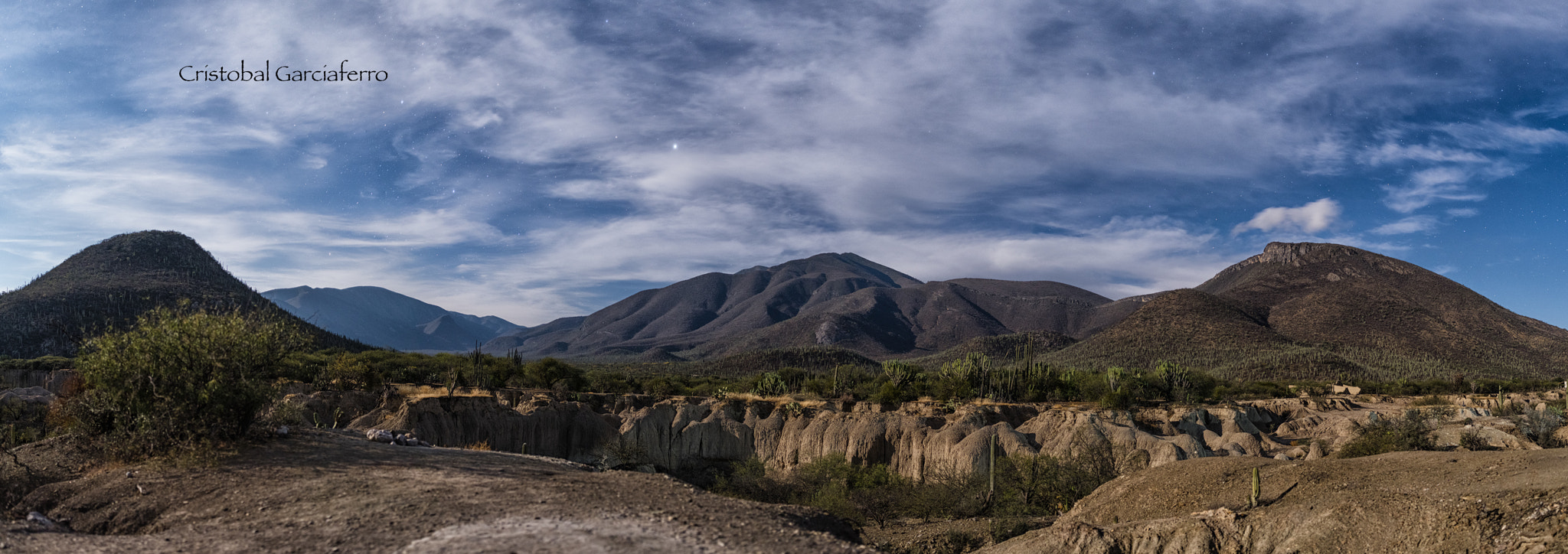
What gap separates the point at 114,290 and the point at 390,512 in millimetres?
96040

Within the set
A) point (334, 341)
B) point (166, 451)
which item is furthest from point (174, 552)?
point (334, 341)

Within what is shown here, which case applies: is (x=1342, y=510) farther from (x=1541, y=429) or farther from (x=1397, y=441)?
(x=1541, y=429)

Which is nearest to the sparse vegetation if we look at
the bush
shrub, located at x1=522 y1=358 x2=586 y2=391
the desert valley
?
the desert valley

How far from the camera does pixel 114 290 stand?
260ft

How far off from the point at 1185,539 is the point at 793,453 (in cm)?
2769

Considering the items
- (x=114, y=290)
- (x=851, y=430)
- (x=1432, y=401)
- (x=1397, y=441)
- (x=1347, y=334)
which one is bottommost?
(x=851, y=430)

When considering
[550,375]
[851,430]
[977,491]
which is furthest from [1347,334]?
[550,375]

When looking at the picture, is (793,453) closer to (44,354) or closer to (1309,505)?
(1309,505)

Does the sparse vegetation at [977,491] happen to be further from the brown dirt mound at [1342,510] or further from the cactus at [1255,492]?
the cactus at [1255,492]

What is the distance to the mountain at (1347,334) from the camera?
90.2m

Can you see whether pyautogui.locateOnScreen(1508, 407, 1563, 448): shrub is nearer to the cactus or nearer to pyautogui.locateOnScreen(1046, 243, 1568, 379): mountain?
the cactus

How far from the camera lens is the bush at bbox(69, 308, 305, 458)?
11789mm

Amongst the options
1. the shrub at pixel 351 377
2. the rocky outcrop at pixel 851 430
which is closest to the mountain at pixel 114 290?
the shrub at pixel 351 377

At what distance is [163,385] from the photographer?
12.1 metres
